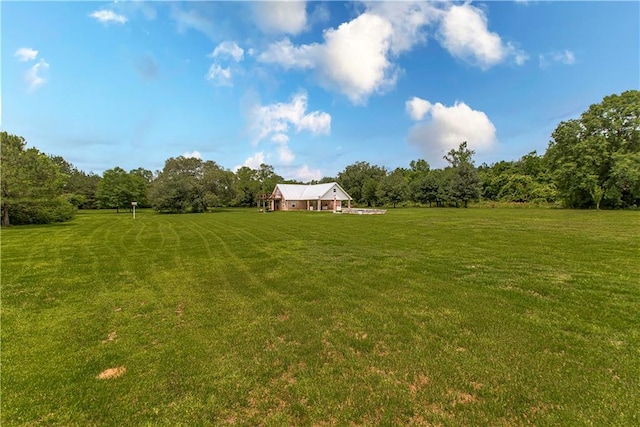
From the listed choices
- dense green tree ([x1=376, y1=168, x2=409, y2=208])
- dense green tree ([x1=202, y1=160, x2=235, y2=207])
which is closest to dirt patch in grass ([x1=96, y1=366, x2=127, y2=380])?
dense green tree ([x1=202, y1=160, x2=235, y2=207])

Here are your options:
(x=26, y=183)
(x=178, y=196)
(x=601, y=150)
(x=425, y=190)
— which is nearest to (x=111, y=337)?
(x=26, y=183)

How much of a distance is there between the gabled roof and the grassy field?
131 ft

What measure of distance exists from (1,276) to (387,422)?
31.2ft

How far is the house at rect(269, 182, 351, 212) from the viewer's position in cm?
4816

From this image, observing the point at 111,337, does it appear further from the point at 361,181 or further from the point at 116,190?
the point at 361,181

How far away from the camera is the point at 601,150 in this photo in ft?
117

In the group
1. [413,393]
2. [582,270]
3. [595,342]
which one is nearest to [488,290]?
[595,342]

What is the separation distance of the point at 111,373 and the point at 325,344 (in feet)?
8.22

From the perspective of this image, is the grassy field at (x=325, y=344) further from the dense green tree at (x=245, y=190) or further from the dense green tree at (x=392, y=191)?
the dense green tree at (x=245, y=190)

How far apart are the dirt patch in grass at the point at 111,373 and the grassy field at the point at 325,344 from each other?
0.07ft

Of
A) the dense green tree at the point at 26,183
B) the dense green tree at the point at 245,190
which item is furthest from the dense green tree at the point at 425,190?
the dense green tree at the point at 26,183

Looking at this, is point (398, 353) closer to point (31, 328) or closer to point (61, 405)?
point (61, 405)

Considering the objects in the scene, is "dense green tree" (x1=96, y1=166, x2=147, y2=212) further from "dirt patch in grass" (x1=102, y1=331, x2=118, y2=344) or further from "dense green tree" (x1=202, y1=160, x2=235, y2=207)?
"dirt patch in grass" (x1=102, y1=331, x2=118, y2=344)

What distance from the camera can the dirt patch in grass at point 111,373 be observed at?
337 centimetres
